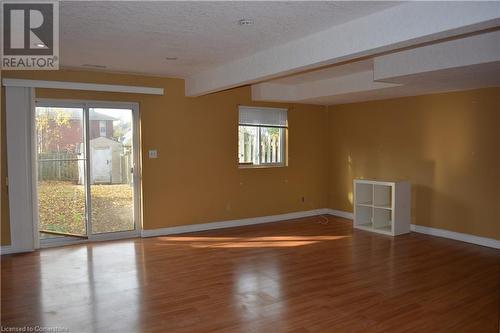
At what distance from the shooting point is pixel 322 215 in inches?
325

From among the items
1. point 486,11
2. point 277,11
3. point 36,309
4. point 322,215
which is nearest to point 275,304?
point 36,309

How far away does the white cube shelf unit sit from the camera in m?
6.46

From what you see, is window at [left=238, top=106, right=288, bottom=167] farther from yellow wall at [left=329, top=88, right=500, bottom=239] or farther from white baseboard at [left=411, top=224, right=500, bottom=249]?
white baseboard at [left=411, top=224, right=500, bottom=249]

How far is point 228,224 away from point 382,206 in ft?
8.65

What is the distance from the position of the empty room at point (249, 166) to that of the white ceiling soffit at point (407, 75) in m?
0.03

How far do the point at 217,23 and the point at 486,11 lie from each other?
2011 millimetres

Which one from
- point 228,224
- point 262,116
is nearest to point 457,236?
point 228,224

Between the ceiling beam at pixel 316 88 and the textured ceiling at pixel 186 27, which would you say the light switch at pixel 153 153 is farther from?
the ceiling beam at pixel 316 88

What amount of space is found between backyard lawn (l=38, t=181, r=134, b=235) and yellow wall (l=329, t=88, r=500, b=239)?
4229mm

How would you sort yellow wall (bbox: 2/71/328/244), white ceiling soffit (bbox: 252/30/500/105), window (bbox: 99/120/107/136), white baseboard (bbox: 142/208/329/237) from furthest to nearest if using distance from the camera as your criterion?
white baseboard (bbox: 142/208/329/237)
yellow wall (bbox: 2/71/328/244)
window (bbox: 99/120/107/136)
white ceiling soffit (bbox: 252/30/500/105)

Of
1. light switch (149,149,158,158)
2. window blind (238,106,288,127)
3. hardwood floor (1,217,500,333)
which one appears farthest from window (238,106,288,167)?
hardwood floor (1,217,500,333)

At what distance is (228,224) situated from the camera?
23.7 ft

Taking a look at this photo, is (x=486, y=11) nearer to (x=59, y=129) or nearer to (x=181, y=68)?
(x=181, y=68)

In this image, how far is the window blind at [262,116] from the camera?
7363 mm
